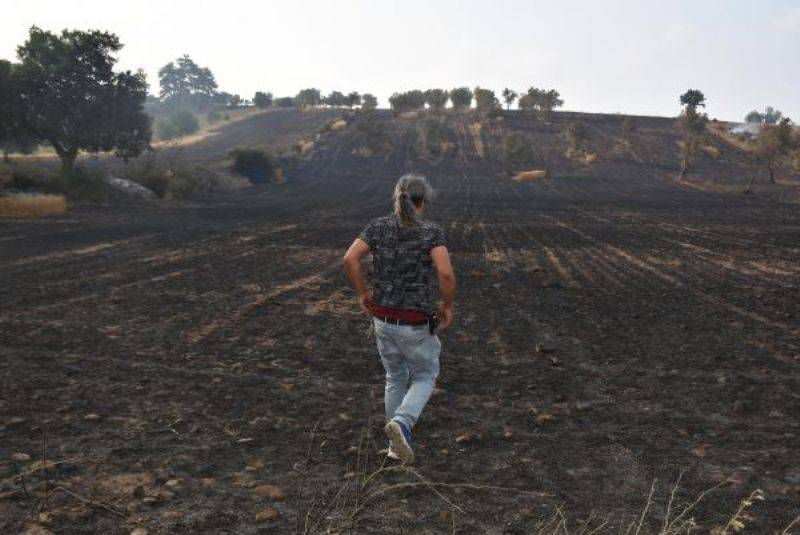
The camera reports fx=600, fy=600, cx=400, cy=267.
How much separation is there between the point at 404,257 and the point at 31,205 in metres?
21.4

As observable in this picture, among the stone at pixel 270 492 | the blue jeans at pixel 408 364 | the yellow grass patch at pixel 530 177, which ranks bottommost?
the stone at pixel 270 492

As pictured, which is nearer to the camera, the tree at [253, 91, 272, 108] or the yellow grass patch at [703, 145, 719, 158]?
the yellow grass patch at [703, 145, 719, 158]

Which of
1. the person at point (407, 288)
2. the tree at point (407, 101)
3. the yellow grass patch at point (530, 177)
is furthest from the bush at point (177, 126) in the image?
the person at point (407, 288)

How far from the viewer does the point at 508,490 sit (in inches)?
161

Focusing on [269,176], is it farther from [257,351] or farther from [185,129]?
[185,129]

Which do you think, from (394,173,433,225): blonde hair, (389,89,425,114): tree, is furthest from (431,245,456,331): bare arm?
(389,89,425,114): tree

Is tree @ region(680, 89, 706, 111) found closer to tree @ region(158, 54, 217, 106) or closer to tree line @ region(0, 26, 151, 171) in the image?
tree line @ region(0, 26, 151, 171)

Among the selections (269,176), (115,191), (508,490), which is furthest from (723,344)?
(269,176)

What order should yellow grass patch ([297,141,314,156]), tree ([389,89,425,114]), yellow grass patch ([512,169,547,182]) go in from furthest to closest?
tree ([389,89,425,114]), yellow grass patch ([297,141,314,156]), yellow grass patch ([512,169,547,182])

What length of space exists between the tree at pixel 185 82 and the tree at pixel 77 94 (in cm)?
14655

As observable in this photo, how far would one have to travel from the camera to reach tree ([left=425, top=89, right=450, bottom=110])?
98.6 m

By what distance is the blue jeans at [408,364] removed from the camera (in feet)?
14.2

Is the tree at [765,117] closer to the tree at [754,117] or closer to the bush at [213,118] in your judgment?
the tree at [754,117]

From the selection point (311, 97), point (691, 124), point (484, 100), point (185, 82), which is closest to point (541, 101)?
point (484, 100)
